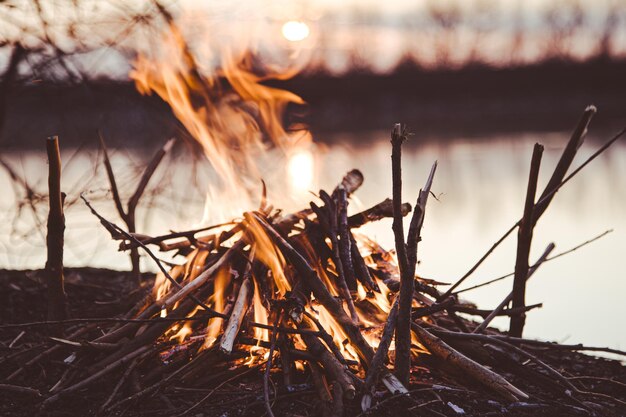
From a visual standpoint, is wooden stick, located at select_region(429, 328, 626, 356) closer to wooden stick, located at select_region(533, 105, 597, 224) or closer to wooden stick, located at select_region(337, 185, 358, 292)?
wooden stick, located at select_region(337, 185, 358, 292)

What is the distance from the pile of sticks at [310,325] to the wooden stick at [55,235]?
165 millimetres

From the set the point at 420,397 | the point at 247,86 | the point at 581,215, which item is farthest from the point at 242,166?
the point at 581,215

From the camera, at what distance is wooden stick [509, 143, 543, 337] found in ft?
9.53

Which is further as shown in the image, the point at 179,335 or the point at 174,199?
the point at 174,199

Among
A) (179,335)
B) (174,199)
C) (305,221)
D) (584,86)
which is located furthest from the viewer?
(584,86)

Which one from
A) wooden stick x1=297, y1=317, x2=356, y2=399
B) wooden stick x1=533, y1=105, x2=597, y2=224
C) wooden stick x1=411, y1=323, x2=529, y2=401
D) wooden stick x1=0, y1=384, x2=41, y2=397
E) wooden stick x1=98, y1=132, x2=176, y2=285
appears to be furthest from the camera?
wooden stick x1=98, y1=132, x2=176, y2=285

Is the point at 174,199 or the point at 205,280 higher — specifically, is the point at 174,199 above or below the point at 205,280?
above

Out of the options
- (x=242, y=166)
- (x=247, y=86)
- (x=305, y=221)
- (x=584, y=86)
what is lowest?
(x=305, y=221)

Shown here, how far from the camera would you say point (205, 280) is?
3.00 meters

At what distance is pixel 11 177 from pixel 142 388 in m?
2.50

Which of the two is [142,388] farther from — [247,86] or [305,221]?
[247,86]

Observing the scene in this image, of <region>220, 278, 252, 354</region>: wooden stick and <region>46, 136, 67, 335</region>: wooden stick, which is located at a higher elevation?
<region>46, 136, 67, 335</region>: wooden stick

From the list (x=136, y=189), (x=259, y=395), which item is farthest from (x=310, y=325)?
(x=136, y=189)

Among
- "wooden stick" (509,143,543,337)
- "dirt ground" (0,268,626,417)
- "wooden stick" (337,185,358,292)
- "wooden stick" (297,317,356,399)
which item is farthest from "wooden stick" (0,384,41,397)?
"wooden stick" (509,143,543,337)
